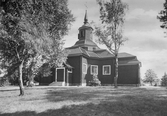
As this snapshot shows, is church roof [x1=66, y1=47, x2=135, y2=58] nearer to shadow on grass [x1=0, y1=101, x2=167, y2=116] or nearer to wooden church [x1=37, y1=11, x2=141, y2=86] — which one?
wooden church [x1=37, y1=11, x2=141, y2=86]

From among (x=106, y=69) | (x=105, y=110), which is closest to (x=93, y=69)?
(x=106, y=69)

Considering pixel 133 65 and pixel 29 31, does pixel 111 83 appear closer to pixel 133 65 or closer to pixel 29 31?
pixel 133 65

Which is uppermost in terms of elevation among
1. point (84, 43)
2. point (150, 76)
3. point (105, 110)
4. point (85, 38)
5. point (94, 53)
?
point (85, 38)

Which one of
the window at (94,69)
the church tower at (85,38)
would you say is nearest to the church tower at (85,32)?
the church tower at (85,38)

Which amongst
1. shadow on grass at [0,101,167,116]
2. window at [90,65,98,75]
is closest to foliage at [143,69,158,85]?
window at [90,65,98,75]

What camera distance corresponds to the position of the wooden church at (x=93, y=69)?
2978 centimetres

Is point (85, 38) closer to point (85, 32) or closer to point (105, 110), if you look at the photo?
point (85, 32)

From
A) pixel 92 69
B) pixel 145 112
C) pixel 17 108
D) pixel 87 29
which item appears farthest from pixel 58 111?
pixel 87 29

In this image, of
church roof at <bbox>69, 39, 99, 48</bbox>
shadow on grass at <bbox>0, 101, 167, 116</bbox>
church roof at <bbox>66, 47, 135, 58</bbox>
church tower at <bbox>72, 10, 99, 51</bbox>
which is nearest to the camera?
shadow on grass at <bbox>0, 101, 167, 116</bbox>

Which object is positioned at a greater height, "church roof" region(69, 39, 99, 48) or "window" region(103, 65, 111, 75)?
"church roof" region(69, 39, 99, 48)

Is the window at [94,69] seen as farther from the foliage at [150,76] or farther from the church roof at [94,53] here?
Answer: the foliage at [150,76]

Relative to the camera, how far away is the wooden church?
29781 millimetres

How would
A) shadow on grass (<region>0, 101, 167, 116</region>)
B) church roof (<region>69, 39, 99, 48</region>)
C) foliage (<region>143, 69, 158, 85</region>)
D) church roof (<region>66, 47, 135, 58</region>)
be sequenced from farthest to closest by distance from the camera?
1. foliage (<region>143, 69, 158, 85</region>)
2. church roof (<region>69, 39, 99, 48</region>)
3. church roof (<region>66, 47, 135, 58</region>)
4. shadow on grass (<region>0, 101, 167, 116</region>)

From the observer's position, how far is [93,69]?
110 ft
